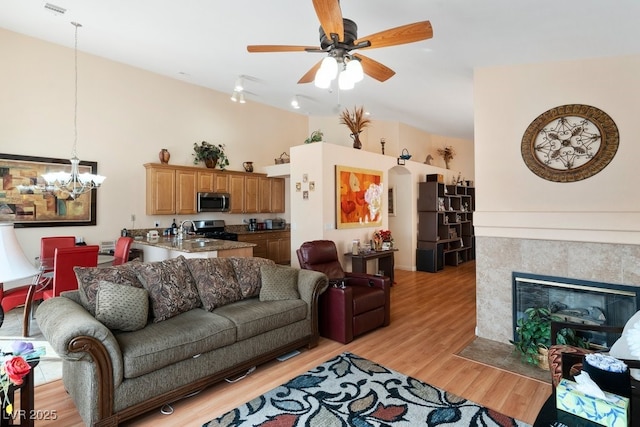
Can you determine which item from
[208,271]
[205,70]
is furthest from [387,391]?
[205,70]

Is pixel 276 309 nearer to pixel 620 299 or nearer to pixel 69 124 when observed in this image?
pixel 620 299

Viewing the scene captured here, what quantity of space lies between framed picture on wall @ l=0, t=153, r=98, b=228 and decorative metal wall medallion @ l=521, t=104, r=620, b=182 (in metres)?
6.17

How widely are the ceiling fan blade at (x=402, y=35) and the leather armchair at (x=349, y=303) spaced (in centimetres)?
231

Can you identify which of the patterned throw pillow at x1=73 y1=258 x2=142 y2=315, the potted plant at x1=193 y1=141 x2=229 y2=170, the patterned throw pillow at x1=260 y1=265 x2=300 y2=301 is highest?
the potted plant at x1=193 y1=141 x2=229 y2=170

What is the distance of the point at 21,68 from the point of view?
4.67m

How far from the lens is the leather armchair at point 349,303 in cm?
340

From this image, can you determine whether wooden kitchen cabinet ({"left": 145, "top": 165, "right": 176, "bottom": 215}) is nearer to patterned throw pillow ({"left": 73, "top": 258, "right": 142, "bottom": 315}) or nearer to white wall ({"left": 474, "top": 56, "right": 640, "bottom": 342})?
patterned throw pillow ({"left": 73, "top": 258, "right": 142, "bottom": 315})

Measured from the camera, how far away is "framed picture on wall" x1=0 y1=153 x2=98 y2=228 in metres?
4.57

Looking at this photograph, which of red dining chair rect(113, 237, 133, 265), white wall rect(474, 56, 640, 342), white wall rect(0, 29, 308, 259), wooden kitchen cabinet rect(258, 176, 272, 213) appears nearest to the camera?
white wall rect(474, 56, 640, 342)

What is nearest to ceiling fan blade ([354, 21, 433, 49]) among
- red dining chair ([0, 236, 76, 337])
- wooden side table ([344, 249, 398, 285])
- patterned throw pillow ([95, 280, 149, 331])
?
patterned throw pillow ([95, 280, 149, 331])

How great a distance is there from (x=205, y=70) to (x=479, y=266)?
5.04 m

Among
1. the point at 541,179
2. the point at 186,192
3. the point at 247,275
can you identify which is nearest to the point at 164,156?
the point at 186,192

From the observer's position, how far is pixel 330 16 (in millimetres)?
2164

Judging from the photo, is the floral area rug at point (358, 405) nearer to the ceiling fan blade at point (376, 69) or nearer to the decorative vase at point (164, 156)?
the ceiling fan blade at point (376, 69)
